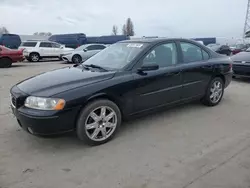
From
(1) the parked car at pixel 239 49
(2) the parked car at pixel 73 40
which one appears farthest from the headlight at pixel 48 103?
(2) the parked car at pixel 73 40

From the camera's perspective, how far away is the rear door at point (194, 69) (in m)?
4.79

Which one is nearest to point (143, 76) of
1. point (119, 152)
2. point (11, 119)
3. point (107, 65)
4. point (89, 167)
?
point (107, 65)

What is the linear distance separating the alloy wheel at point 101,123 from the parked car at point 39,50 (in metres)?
16.0

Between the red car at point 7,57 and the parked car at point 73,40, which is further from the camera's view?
the parked car at point 73,40

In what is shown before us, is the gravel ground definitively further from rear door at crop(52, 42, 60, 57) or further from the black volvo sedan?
rear door at crop(52, 42, 60, 57)

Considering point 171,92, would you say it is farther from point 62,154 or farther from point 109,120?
point 62,154

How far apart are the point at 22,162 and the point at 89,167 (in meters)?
0.88

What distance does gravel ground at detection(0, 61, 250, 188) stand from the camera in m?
2.82

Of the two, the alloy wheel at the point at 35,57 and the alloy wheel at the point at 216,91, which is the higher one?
the alloy wheel at the point at 35,57

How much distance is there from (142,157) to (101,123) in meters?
0.79

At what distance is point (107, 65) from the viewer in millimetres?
4316

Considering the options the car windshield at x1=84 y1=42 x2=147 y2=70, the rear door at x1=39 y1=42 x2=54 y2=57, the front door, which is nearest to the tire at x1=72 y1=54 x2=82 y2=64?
the rear door at x1=39 y1=42 x2=54 y2=57

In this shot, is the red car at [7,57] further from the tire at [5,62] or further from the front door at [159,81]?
the front door at [159,81]

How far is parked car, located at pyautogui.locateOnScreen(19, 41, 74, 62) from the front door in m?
15.6
